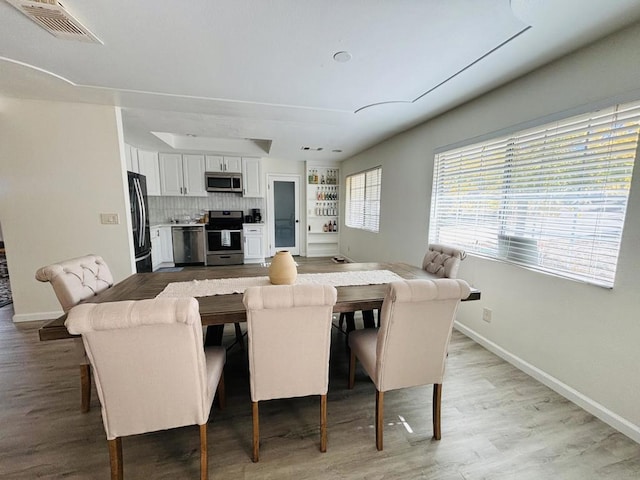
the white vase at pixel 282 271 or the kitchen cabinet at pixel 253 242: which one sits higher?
the white vase at pixel 282 271

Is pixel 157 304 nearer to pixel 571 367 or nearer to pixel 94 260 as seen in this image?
pixel 94 260

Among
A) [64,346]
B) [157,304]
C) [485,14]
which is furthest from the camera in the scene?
[64,346]

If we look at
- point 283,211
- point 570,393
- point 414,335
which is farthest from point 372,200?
point 414,335

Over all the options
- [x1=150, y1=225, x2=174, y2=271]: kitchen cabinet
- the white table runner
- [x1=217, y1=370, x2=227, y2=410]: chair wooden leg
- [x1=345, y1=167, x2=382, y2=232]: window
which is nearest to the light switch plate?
the white table runner

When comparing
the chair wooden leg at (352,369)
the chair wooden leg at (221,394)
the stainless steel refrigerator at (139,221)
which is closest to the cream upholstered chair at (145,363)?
the chair wooden leg at (221,394)

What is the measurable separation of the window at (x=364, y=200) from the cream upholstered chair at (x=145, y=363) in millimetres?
3858

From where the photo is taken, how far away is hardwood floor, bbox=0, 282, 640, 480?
131cm

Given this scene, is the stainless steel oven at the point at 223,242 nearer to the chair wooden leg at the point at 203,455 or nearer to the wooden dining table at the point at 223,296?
the wooden dining table at the point at 223,296

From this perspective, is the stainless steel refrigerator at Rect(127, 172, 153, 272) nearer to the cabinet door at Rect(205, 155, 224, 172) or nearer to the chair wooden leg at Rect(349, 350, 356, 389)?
the cabinet door at Rect(205, 155, 224, 172)

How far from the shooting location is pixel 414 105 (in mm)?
2699

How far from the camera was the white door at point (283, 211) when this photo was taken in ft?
19.9

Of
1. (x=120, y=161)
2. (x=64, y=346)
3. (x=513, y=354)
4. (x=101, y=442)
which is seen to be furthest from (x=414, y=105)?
(x=64, y=346)

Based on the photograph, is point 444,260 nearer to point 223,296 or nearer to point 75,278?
point 223,296

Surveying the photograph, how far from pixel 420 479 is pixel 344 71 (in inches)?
103
